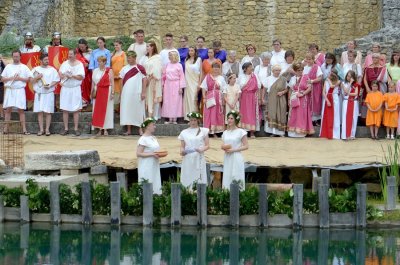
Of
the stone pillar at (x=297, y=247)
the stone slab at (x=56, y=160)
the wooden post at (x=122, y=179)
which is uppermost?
the stone slab at (x=56, y=160)

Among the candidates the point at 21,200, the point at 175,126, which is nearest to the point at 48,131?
the point at 175,126

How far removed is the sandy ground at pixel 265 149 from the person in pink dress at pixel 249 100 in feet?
1.41

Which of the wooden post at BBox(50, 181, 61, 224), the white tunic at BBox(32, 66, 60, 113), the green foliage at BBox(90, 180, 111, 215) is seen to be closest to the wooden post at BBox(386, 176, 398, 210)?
the green foliage at BBox(90, 180, 111, 215)

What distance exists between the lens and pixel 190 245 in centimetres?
1672

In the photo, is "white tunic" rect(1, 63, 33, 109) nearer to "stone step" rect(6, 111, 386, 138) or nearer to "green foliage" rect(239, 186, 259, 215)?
"stone step" rect(6, 111, 386, 138)

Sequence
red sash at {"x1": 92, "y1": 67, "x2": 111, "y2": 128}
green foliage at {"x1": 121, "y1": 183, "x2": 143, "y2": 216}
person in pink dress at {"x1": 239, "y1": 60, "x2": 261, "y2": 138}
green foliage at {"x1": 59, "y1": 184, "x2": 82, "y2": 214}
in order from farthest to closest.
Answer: red sash at {"x1": 92, "y1": 67, "x2": 111, "y2": 128}, person in pink dress at {"x1": 239, "y1": 60, "x2": 261, "y2": 138}, green foliage at {"x1": 59, "y1": 184, "x2": 82, "y2": 214}, green foliage at {"x1": 121, "y1": 183, "x2": 143, "y2": 216}

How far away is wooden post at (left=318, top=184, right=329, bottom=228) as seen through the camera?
17.5 metres

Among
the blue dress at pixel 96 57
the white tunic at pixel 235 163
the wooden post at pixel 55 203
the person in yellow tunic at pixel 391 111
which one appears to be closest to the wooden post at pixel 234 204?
the white tunic at pixel 235 163

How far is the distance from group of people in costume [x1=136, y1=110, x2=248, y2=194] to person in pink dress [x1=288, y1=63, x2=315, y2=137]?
3.51 metres

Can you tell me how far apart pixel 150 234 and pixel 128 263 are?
160 centimetres

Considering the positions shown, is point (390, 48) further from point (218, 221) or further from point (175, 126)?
point (218, 221)

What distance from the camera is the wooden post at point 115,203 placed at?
698 inches

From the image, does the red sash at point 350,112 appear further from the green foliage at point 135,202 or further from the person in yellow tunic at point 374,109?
the green foliage at point 135,202

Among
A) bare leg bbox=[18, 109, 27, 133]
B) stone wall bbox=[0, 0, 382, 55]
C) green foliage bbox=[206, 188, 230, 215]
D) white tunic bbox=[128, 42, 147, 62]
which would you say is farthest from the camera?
stone wall bbox=[0, 0, 382, 55]
